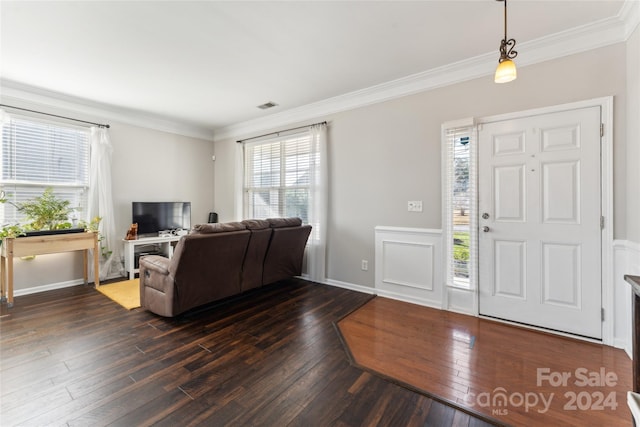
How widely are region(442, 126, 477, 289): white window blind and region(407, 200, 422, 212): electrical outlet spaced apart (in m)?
0.29

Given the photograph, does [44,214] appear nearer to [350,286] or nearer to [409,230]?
[350,286]

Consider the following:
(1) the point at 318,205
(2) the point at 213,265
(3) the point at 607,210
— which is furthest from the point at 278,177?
(3) the point at 607,210

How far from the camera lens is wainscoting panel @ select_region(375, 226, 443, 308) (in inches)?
125

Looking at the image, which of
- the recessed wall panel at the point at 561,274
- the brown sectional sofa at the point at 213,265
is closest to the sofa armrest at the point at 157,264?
the brown sectional sofa at the point at 213,265

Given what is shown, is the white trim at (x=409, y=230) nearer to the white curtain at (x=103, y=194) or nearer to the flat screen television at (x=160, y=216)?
the flat screen television at (x=160, y=216)

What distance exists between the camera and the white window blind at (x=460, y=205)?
292 cm

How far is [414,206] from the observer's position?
3311 millimetres

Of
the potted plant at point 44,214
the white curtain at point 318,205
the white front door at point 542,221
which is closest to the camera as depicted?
the white front door at point 542,221

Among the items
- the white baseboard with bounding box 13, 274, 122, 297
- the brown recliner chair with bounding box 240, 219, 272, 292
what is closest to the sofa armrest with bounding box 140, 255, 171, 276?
the brown recliner chair with bounding box 240, 219, 272, 292

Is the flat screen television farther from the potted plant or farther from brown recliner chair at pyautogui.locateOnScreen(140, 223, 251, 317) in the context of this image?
brown recliner chair at pyautogui.locateOnScreen(140, 223, 251, 317)

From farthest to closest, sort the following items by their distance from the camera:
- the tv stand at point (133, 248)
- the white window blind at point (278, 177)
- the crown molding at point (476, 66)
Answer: the white window blind at point (278, 177) → the tv stand at point (133, 248) → the crown molding at point (476, 66)

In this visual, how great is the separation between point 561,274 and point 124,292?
493 centimetres

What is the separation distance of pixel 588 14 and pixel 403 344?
3.09 metres

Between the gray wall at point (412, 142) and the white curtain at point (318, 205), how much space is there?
0.10m
